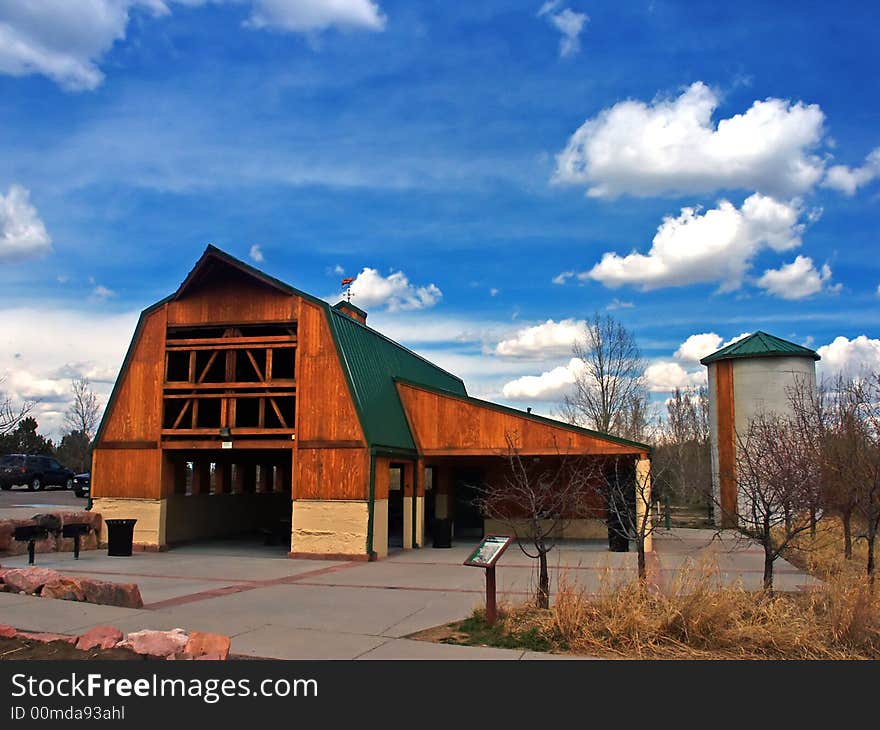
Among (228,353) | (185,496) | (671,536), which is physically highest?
(228,353)

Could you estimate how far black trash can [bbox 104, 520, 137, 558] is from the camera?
1955 cm

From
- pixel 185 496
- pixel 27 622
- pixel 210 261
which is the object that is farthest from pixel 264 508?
pixel 27 622

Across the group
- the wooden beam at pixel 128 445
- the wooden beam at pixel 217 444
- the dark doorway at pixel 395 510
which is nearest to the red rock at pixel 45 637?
the wooden beam at pixel 217 444

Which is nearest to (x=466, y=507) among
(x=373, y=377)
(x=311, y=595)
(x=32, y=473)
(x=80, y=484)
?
(x=373, y=377)

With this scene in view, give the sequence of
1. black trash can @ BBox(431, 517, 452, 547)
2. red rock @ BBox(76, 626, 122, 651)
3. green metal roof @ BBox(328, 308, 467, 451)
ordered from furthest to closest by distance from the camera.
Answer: black trash can @ BBox(431, 517, 452, 547) → green metal roof @ BBox(328, 308, 467, 451) → red rock @ BBox(76, 626, 122, 651)

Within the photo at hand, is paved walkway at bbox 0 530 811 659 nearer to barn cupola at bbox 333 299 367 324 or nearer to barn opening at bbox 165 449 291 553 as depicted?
barn opening at bbox 165 449 291 553

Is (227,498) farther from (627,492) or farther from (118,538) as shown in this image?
(627,492)

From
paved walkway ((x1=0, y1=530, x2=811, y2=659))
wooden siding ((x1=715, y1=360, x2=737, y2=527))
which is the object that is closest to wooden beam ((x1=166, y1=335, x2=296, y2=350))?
paved walkway ((x1=0, y1=530, x2=811, y2=659))

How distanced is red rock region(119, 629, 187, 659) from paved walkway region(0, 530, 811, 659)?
765 millimetres

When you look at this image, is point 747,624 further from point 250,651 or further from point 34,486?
point 34,486

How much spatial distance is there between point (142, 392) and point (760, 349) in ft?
78.4

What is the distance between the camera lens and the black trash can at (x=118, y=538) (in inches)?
770

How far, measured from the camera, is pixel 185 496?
23172mm
